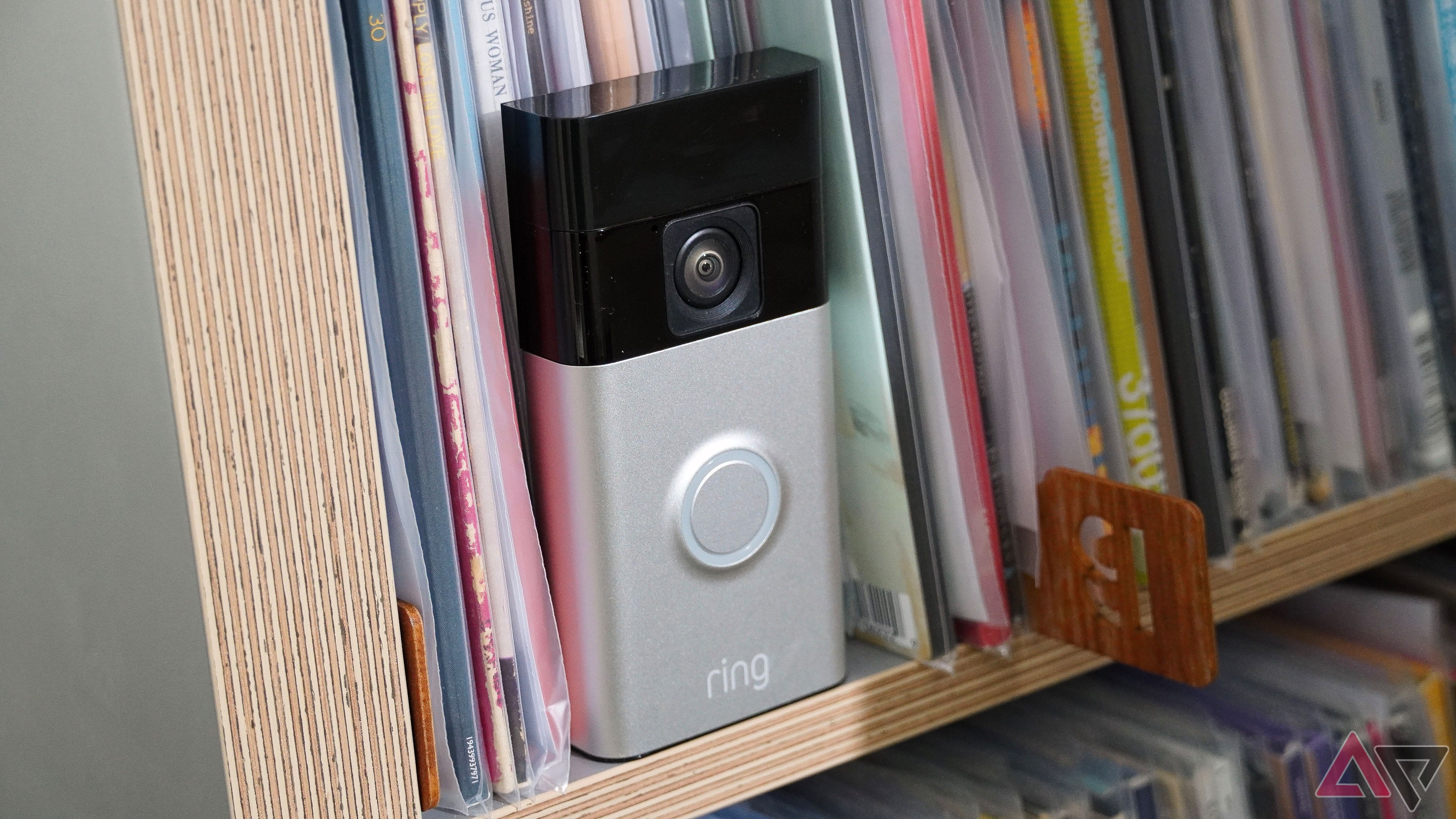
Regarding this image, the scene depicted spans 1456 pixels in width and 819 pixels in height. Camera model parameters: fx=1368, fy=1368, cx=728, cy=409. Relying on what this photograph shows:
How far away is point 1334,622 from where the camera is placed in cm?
105

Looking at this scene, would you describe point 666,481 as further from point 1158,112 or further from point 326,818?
point 1158,112

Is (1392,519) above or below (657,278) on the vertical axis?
below

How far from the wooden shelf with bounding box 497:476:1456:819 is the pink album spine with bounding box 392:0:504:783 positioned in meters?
0.07

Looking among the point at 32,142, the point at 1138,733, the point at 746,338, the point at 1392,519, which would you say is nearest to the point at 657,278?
the point at 746,338

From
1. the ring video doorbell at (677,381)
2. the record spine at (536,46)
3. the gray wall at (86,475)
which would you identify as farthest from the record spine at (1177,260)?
the gray wall at (86,475)

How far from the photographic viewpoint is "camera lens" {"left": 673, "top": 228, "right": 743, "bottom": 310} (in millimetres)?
669

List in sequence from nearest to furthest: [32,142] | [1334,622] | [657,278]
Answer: [32,142] < [657,278] < [1334,622]

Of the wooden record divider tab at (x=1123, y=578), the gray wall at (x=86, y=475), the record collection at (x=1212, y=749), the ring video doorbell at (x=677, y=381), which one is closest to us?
the gray wall at (x=86, y=475)

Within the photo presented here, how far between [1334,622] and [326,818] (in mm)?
783

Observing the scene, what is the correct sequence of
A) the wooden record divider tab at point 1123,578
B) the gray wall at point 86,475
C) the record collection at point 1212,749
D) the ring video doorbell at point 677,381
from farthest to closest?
1. the record collection at point 1212,749
2. the wooden record divider tab at point 1123,578
3. the ring video doorbell at point 677,381
4. the gray wall at point 86,475

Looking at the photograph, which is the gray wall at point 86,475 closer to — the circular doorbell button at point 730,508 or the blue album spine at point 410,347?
the blue album spine at point 410,347

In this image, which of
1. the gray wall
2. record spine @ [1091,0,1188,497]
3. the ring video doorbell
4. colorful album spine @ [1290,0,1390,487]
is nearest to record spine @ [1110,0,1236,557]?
record spine @ [1091,0,1188,497]

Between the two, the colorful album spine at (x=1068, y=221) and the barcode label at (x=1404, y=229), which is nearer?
the colorful album spine at (x=1068, y=221)

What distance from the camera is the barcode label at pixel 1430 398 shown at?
952 mm
